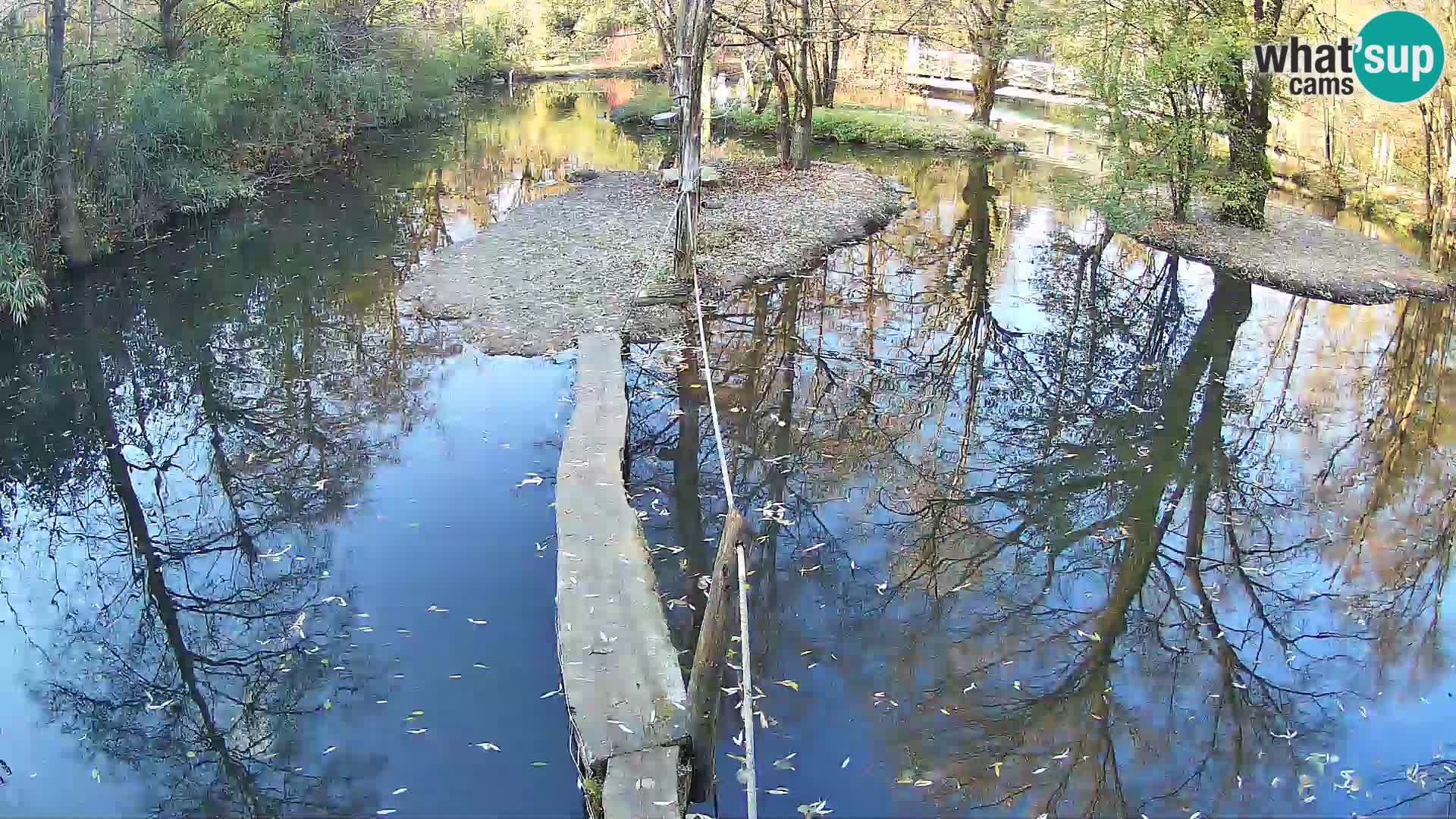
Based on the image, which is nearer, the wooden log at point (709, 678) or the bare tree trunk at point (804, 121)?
the wooden log at point (709, 678)

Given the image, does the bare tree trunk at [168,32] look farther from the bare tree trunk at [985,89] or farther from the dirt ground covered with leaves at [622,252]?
the bare tree trunk at [985,89]

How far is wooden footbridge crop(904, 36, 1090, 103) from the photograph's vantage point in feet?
86.8

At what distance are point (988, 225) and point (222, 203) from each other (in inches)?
462

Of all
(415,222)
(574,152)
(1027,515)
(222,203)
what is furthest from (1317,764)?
(574,152)

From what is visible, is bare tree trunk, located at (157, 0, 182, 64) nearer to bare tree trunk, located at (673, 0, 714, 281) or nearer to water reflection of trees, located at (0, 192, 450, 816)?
water reflection of trees, located at (0, 192, 450, 816)

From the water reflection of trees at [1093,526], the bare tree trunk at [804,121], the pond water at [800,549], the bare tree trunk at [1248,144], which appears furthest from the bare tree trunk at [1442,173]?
the bare tree trunk at [804,121]

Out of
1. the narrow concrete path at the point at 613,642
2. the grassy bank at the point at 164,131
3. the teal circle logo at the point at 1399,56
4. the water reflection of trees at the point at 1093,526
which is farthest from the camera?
the teal circle logo at the point at 1399,56

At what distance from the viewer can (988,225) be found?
655 inches

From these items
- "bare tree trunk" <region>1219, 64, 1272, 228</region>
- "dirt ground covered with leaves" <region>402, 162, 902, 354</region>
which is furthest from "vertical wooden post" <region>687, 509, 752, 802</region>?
"bare tree trunk" <region>1219, 64, 1272, 228</region>

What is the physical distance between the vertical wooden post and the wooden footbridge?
22.0 meters

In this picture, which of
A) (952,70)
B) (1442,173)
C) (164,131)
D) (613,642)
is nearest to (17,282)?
(164,131)

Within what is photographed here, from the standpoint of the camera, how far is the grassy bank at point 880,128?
78.6 ft

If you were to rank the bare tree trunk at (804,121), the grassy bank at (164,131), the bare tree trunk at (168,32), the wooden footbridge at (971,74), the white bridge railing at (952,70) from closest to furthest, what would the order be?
the grassy bank at (164,131)
the bare tree trunk at (168,32)
the bare tree trunk at (804,121)
the wooden footbridge at (971,74)
the white bridge railing at (952,70)

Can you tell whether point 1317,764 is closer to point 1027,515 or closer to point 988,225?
point 1027,515
